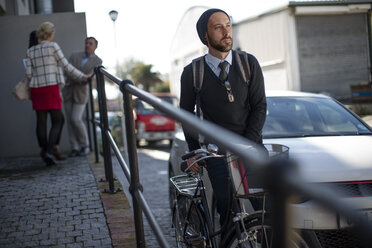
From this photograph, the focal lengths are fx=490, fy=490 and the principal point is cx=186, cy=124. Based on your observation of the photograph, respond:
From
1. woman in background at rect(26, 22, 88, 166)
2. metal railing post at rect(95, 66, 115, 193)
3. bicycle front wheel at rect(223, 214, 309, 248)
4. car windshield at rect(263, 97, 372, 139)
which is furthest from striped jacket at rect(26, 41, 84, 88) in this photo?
bicycle front wheel at rect(223, 214, 309, 248)

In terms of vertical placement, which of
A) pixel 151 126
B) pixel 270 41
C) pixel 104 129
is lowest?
pixel 151 126

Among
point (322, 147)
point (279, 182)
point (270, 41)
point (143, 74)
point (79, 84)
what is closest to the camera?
point (279, 182)

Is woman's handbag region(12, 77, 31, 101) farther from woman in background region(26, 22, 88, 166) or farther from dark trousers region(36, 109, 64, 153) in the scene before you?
dark trousers region(36, 109, 64, 153)

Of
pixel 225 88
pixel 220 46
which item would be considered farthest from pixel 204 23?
pixel 225 88

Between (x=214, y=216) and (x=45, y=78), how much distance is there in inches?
131

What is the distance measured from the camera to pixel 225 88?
3.07 metres

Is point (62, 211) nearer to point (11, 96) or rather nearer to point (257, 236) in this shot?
point (257, 236)

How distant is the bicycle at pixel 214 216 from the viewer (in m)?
2.40

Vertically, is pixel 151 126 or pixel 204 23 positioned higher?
pixel 204 23

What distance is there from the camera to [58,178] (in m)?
5.04

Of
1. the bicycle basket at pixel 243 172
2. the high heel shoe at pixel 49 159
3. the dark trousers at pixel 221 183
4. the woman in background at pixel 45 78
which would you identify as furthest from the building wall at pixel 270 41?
the bicycle basket at pixel 243 172

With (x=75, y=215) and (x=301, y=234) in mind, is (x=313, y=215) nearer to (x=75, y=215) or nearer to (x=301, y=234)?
(x=301, y=234)

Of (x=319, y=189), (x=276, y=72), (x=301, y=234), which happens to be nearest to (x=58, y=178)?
(x=301, y=234)

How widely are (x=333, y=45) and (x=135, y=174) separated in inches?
913
